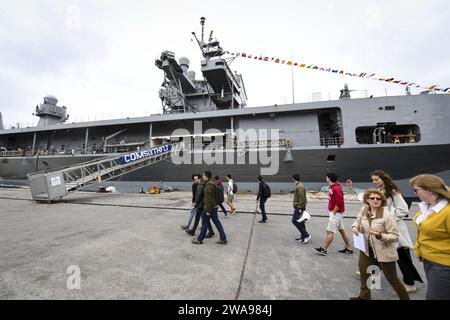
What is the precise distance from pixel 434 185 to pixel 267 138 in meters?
12.7

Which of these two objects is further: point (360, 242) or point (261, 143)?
point (261, 143)

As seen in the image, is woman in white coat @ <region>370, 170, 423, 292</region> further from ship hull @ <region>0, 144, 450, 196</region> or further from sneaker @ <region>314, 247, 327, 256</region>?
ship hull @ <region>0, 144, 450, 196</region>

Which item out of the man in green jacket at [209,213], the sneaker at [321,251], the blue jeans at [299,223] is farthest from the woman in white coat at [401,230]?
the man in green jacket at [209,213]

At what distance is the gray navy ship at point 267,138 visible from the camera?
11.3 m

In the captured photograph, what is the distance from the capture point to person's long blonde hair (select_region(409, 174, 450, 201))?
5.00ft

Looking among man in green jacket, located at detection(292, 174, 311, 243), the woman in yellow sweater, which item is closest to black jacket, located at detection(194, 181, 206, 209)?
man in green jacket, located at detection(292, 174, 311, 243)

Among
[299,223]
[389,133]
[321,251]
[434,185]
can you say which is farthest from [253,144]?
[434,185]

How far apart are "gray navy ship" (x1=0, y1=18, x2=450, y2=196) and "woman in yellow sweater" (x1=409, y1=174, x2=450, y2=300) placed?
1072cm

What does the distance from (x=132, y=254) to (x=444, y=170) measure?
1567 centimetres

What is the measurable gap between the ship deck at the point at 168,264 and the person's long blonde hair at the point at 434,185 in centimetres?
146

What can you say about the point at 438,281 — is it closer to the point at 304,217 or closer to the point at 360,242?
the point at 360,242

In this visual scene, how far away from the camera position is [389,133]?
39.2ft
